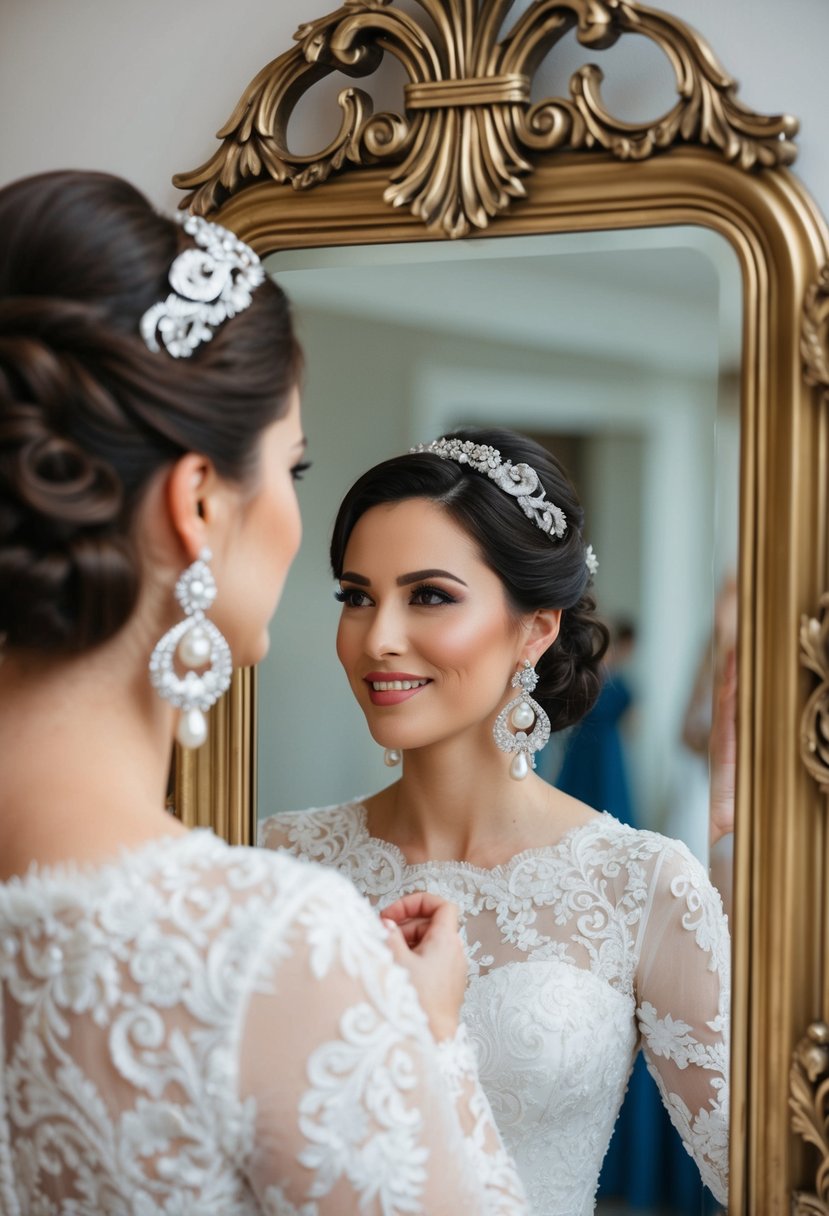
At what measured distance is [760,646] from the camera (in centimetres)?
123

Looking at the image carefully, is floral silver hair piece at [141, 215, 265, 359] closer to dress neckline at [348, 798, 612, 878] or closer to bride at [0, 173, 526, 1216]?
bride at [0, 173, 526, 1216]

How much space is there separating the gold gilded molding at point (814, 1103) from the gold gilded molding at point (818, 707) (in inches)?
9.2

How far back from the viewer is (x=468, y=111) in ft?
4.34

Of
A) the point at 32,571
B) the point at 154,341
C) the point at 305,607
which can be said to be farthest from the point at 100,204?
the point at 305,607

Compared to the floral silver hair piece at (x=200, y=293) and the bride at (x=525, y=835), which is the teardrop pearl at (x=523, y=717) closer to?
the bride at (x=525, y=835)

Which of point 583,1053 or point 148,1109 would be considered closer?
point 148,1109

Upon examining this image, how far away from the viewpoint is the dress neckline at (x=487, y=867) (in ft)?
4.29

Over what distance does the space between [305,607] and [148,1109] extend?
2.34 ft

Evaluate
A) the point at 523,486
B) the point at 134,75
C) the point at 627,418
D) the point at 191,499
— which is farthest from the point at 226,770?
the point at 134,75

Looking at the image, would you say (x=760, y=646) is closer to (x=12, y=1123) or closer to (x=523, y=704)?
(x=523, y=704)

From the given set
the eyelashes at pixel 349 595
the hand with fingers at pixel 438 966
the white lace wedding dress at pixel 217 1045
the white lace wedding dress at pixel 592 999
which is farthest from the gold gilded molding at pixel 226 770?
the white lace wedding dress at pixel 217 1045

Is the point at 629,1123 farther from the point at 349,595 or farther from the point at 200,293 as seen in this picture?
the point at 200,293

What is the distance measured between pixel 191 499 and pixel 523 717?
0.57 metres

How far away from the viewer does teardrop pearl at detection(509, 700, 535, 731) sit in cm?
131
